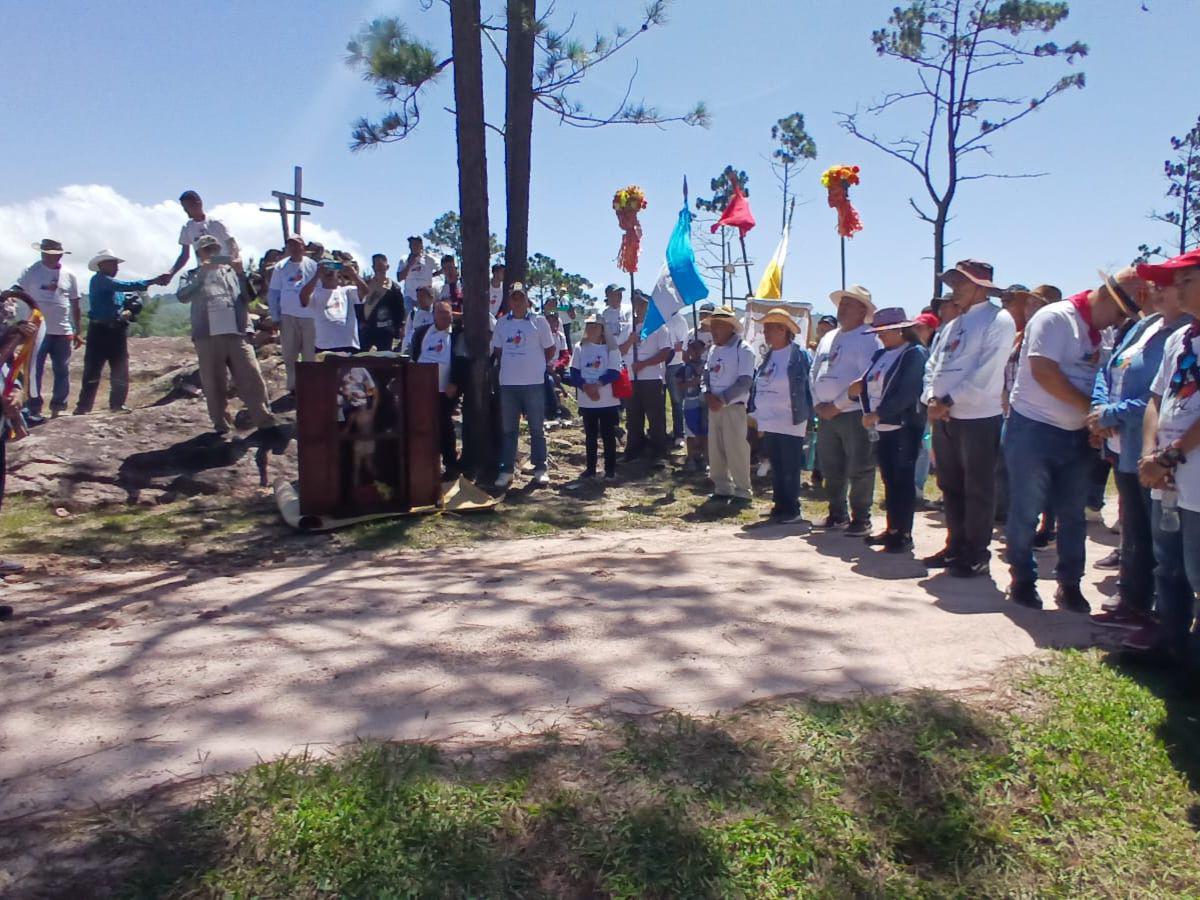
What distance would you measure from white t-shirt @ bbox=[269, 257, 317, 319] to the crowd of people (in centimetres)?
2

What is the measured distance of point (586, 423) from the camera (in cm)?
992

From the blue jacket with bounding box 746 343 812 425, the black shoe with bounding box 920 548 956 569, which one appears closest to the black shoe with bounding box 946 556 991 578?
the black shoe with bounding box 920 548 956 569

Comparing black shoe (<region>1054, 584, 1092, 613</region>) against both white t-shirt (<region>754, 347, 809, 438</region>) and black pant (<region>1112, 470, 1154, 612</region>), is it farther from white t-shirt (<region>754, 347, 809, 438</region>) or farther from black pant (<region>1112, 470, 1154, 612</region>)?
white t-shirt (<region>754, 347, 809, 438</region>)

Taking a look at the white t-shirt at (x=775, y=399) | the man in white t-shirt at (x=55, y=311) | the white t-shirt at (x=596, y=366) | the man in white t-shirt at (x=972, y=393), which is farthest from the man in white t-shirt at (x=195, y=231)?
the man in white t-shirt at (x=972, y=393)

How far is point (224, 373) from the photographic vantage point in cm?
930

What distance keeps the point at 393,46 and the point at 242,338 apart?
3.12 m

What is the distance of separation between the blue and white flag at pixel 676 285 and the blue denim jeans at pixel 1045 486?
5.98m

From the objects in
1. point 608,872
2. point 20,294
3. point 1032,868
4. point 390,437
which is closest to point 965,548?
point 1032,868

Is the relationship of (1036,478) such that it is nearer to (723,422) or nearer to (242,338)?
(723,422)

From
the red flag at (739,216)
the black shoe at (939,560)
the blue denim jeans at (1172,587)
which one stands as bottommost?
the black shoe at (939,560)

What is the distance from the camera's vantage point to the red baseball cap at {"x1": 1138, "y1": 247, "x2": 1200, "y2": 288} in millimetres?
3490

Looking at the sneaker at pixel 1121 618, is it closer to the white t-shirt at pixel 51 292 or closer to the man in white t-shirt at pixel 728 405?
the man in white t-shirt at pixel 728 405

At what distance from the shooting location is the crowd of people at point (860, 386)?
4.37 m

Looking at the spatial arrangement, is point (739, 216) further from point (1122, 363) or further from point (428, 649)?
point (428, 649)
